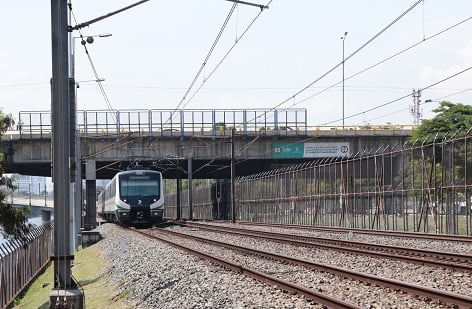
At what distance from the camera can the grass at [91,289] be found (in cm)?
1545

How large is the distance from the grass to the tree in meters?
2.07

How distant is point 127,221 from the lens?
45688 millimetres

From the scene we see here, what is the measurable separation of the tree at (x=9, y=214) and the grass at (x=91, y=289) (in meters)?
2.07

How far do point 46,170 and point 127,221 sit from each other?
21.9 metres

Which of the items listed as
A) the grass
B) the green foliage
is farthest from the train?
the green foliage

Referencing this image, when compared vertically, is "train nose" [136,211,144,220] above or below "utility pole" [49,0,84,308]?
below

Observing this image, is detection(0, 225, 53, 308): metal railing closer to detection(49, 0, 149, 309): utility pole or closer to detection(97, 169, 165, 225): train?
detection(49, 0, 149, 309): utility pole

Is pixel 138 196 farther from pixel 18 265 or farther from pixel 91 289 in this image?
pixel 91 289

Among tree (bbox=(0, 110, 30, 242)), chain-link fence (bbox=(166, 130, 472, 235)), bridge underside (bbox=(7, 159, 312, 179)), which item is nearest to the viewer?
tree (bbox=(0, 110, 30, 242))

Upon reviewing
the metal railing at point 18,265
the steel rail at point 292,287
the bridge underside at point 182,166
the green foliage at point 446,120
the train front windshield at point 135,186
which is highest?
the green foliage at point 446,120

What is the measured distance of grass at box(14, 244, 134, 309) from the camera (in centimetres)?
1545

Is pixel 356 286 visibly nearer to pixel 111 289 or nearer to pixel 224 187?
pixel 111 289

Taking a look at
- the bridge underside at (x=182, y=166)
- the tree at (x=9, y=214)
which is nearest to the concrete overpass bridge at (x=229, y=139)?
the bridge underside at (x=182, y=166)

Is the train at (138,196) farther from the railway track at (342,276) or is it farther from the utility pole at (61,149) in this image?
the utility pole at (61,149)
